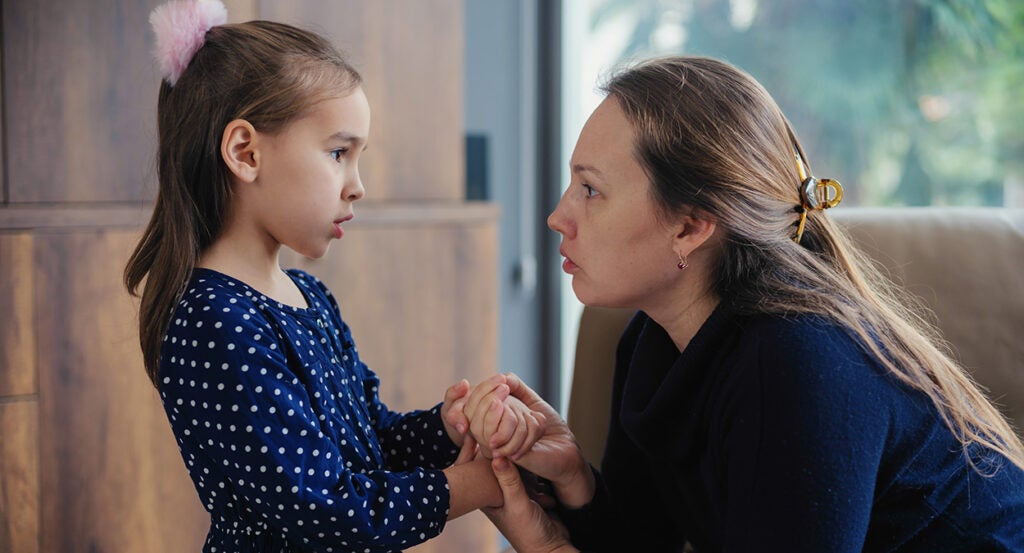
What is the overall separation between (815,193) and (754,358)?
245 millimetres

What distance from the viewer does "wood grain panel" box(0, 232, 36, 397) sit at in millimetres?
1464

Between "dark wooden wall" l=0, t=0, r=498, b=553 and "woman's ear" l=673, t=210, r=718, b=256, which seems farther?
"dark wooden wall" l=0, t=0, r=498, b=553

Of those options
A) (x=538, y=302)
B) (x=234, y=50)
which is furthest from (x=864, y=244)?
(x=538, y=302)

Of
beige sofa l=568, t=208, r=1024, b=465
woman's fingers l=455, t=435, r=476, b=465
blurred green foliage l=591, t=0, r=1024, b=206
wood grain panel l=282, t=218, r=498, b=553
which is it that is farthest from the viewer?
blurred green foliage l=591, t=0, r=1024, b=206

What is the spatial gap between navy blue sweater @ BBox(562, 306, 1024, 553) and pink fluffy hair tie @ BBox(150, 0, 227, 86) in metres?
0.70

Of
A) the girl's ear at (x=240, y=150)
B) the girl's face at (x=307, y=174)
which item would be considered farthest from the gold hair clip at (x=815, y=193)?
the girl's ear at (x=240, y=150)

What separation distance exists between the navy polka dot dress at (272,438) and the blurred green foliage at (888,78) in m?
1.90

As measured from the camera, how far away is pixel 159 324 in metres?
1.17

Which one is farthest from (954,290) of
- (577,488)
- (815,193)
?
(577,488)

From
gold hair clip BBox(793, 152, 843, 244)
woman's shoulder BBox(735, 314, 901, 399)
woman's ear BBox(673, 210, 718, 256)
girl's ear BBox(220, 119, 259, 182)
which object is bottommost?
woman's shoulder BBox(735, 314, 901, 399)

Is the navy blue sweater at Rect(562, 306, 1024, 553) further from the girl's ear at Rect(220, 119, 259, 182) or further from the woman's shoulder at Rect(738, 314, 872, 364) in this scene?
the girl's ear at Rect(220, 119, 259, 182)

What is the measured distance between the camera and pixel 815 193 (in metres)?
1.19

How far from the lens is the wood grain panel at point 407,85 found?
6.69ft

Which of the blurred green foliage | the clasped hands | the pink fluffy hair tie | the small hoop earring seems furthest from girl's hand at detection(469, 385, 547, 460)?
the blurred green foliage
